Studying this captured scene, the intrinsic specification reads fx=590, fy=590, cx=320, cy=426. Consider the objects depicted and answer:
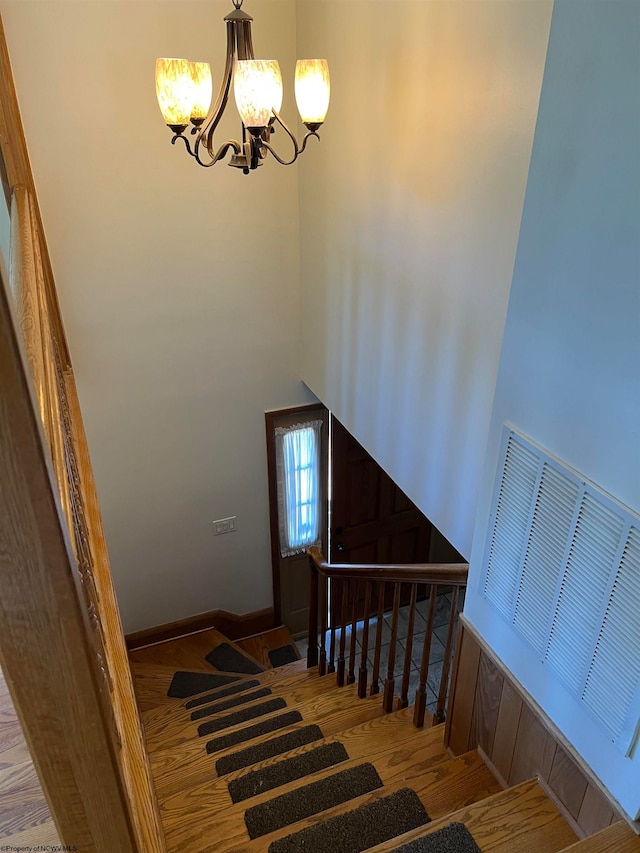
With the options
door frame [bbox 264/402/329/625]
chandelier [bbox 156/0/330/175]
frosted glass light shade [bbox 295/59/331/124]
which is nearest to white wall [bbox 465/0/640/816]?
chandelier [bbox 156/0/330/175]

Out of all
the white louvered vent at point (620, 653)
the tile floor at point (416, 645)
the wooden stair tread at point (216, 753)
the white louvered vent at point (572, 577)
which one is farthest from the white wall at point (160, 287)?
the white louvered vent at point (620, 653)

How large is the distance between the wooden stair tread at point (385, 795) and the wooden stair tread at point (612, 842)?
60cm

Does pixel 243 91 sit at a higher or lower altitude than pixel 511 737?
higher

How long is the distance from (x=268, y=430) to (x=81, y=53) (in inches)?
99.3

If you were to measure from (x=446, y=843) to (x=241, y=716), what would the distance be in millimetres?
1708

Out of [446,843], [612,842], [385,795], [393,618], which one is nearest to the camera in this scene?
[612,842]

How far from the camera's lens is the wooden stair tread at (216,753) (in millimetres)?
2461

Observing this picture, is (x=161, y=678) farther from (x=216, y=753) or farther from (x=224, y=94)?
(x=224, y=94)

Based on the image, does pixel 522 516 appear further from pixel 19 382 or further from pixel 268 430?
pixel 268 430

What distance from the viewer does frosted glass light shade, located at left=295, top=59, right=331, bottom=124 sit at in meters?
2.23

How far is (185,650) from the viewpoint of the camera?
4.83 m

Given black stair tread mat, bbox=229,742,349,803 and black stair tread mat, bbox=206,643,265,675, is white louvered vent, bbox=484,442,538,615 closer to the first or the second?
black stair tread mat, bbox=229,742,349,803

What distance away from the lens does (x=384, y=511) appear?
4816mm

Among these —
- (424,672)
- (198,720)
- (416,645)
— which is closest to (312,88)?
(424,672)
